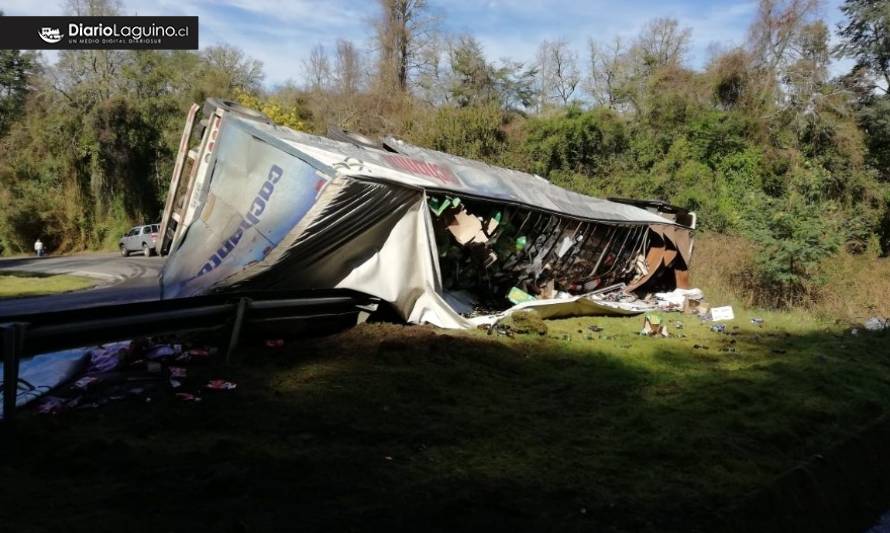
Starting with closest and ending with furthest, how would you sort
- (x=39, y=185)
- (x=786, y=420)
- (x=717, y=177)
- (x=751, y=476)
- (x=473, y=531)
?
(x=473, y=531)
(x=751, y=476)
(x=786, y=420)
(x=717, y=177)
(x=39, y=185)

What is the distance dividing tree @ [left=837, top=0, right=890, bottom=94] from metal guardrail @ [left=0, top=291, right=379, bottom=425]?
2706 cm

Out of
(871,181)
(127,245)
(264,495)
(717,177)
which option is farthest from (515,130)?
(264,495)

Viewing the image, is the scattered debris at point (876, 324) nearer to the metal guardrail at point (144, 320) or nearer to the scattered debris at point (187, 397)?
the metal guardrail at point (144, 320)

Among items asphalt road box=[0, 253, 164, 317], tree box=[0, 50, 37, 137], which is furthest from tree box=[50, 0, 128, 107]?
asphalt road box=[0, 253, 164, 317]

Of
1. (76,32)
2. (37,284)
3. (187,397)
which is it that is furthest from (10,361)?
(76,32)

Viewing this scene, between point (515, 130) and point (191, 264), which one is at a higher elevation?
point (515, 130)

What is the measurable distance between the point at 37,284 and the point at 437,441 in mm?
15636

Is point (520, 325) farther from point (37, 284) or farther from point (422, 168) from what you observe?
point (37, 284)

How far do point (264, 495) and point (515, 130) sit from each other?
27569 millimetres

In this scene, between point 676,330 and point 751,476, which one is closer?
point 751,476

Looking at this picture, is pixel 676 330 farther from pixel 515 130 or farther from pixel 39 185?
pixel 39 185

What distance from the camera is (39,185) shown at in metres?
34.5

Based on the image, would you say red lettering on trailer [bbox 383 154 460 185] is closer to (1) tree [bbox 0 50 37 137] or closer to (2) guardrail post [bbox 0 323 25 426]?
(2) guardrail post [bbox 0 323 25 426]

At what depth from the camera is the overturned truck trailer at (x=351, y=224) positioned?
22.7 feet
